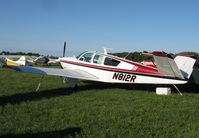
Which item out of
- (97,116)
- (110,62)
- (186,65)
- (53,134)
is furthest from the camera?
(110,62)

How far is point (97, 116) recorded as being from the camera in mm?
8359

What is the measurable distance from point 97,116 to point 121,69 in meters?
5.79

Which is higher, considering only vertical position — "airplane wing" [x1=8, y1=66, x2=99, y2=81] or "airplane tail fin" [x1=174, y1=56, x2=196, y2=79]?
"airplane tail fin" [x1=174, y1=56, x2=196, y2=79]

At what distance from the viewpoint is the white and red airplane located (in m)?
12.4

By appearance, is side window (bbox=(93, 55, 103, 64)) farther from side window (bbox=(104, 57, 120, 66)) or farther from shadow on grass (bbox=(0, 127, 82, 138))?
shadow on grass (bbox=(0, 127, 82, 138))

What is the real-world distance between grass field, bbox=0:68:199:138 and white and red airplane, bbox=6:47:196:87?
1.01 metres

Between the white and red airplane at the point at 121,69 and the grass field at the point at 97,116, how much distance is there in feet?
3.32

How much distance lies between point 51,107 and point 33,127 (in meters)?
2.50

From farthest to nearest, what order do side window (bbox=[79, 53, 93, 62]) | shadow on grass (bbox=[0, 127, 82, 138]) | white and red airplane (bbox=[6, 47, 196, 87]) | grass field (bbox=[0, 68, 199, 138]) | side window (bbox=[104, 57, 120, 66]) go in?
side window (bbox=[79, 53, 93, 62])
side window (bbox=[104, 57, 120, 66])
white and red airplane (bbox=[6, 47, 196, 87])
grass field (bbox=[0, 68, 199, 138])
shadow on grass (bbox=[0, 127, 82, 138])

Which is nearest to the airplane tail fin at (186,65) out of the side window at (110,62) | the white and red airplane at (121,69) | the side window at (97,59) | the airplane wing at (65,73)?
the white and red airplane at (121,69)

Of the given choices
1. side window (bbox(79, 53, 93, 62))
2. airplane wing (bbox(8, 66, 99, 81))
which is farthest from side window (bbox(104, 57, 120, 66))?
side window (bbox(79, 53, 93, 62))

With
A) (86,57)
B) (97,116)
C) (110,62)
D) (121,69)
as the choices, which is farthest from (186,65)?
(97,116)

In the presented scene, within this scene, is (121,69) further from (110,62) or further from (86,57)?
(86,57)

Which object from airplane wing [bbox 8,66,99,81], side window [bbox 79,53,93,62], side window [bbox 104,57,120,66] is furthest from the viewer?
side window [bbox 79,53,93,62]
